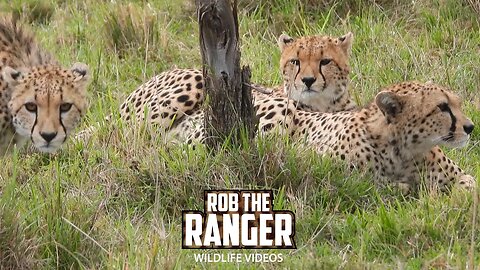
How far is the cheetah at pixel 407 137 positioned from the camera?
5.13m

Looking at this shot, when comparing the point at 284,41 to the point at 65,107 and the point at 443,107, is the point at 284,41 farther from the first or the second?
the point at 65,107

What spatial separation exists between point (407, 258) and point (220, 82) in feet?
3.94

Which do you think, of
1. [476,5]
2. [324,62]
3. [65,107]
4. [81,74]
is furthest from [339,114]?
[476,5]

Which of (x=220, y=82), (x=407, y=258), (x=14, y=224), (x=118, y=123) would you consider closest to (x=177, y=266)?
(x=14, y=224)

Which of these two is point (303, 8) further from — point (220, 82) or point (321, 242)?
point (321, 242)

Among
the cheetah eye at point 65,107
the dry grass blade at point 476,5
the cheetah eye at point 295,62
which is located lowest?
the cheetah eye at point 65,107

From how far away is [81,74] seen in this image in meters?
4.97

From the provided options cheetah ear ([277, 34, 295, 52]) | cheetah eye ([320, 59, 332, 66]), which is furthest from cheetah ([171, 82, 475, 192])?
cheetah ear ([277, 34, 295, 52])

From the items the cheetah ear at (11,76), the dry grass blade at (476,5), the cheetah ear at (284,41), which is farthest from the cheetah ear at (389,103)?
the dry grass blade at (476,5)

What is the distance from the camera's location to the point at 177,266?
3949mm

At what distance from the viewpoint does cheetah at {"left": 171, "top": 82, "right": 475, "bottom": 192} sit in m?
5.13

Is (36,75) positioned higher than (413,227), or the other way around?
(36,75)

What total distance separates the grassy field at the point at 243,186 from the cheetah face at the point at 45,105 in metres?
0.18

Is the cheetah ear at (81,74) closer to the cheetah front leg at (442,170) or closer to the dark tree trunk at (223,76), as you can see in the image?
the dark tree trunk at (223,76)
